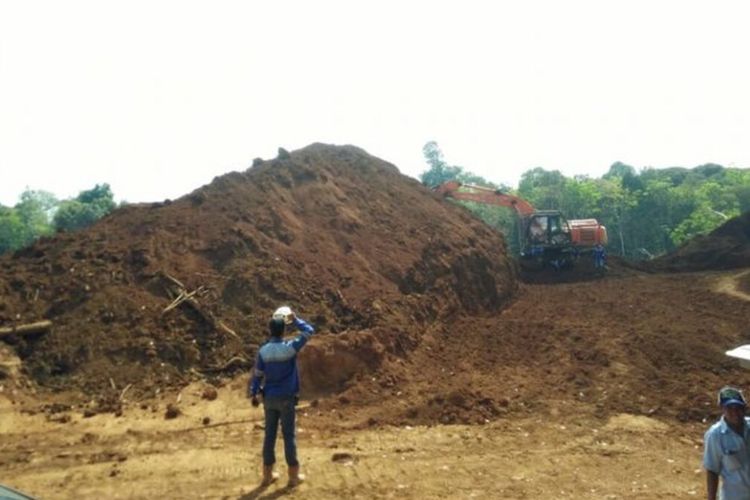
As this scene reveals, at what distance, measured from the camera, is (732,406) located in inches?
163

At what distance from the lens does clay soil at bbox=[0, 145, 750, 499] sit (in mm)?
6996

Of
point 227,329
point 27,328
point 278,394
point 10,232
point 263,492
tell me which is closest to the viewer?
point 263,492

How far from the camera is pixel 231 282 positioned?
11.9 m

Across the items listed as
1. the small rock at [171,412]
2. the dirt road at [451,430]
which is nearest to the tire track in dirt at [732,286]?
the dirt road at [451,430]

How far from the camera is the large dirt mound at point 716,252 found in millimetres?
25438

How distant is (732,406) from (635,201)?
41862 mm

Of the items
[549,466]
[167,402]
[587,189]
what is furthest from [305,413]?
[587,189]

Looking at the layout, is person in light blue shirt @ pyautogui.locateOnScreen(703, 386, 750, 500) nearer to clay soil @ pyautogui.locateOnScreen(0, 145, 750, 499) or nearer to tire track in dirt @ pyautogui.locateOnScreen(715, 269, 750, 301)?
clay soil @ pyautogui.locateOnScreen(0, 145, 750, 499)

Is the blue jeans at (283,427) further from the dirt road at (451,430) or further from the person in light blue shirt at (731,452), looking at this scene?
the person in light blue shirt at (731,452)

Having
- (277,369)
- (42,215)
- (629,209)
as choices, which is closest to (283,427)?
(277,369)

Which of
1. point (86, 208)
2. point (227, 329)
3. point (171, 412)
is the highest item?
point (86, 208)

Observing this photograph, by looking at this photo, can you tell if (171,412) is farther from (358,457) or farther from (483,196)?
(483,196)

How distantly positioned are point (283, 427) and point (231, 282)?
18.7 ft

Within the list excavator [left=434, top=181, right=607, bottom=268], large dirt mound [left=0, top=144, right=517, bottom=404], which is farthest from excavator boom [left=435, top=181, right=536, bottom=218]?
large dirt mound [left=0, top=144, right=517, bottom=404]
